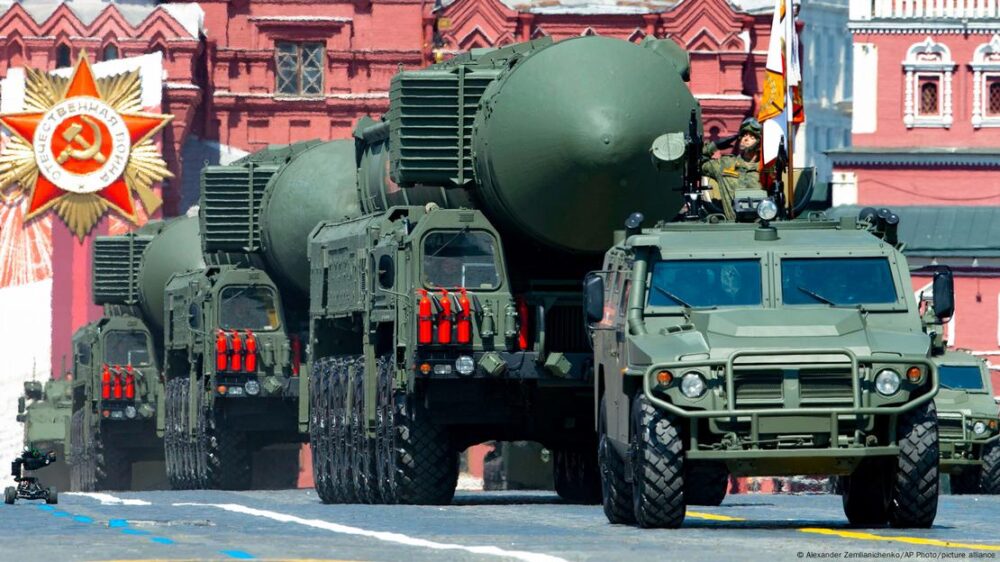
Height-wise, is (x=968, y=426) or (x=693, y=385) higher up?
(x=693, y=385)

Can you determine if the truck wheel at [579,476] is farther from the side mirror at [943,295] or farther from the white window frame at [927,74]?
the white window frame at [927,74]

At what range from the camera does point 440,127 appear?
29266mm

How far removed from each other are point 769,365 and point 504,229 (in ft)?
32.2

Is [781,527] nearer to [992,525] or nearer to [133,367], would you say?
[992,525]

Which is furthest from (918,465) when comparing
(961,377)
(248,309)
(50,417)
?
(50,417)

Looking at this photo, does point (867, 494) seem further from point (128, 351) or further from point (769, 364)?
point (128, 351)

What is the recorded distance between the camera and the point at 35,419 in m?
64.5

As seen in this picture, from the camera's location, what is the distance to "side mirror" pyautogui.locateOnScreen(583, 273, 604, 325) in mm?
20266

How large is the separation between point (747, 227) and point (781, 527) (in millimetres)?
2179

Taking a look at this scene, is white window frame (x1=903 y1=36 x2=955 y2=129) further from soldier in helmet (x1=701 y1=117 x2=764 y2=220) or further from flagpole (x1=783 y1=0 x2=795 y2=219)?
soldier in helmet (x1=701 y1=117 x2=764 y2=220)

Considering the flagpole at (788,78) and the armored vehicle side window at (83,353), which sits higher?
the flagpole at (788,78)

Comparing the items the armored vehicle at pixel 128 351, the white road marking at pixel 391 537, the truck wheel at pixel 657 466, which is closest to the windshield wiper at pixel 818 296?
the truck wheel at pixel 657 466

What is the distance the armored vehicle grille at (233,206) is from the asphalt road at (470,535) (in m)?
14.0

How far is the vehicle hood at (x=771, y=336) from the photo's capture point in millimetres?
19312
